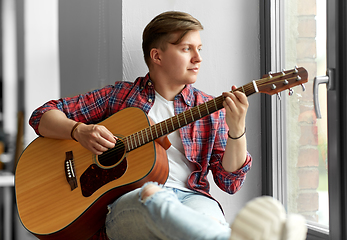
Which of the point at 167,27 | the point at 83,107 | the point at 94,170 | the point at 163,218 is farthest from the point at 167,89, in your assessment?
the point at 163,218

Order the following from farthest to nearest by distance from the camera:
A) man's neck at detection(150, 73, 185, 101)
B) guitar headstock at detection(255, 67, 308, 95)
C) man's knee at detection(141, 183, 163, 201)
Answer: man's neck at detection(150, 73, 185, 101), guitar headstock at detection(255, 67, 308, 95), man's knee at detection(141, 183, 163, 201)

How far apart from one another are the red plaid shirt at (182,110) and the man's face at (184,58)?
0.09 m

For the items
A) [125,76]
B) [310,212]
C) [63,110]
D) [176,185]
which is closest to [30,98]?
[63,110]

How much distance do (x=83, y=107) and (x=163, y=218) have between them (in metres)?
0.72

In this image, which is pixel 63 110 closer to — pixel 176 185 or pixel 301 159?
pixel 176 185

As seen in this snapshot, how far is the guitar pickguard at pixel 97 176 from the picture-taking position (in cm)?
129

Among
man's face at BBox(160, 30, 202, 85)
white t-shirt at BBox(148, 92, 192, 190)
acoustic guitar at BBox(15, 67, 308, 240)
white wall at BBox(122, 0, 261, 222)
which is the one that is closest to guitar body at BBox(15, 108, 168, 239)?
acoustic guitar at BBox(15, 67, 308, 240)

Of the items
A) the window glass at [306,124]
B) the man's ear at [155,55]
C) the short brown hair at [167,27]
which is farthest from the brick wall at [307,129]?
the man's ear at [155,55]

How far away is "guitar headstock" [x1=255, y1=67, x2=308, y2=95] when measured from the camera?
1.24m

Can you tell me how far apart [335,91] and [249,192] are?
761 mm

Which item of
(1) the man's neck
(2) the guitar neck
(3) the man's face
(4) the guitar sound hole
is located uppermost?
(3) the man's face

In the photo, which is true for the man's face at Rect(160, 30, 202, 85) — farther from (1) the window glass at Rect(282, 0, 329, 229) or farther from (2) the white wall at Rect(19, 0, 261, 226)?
(1) the window glass at Rect(282, 0, 329, 229)

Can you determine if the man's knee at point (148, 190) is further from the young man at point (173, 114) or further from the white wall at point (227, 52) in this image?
the white wall at point (227, 52)

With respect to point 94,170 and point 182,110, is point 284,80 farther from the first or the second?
point 94,170
